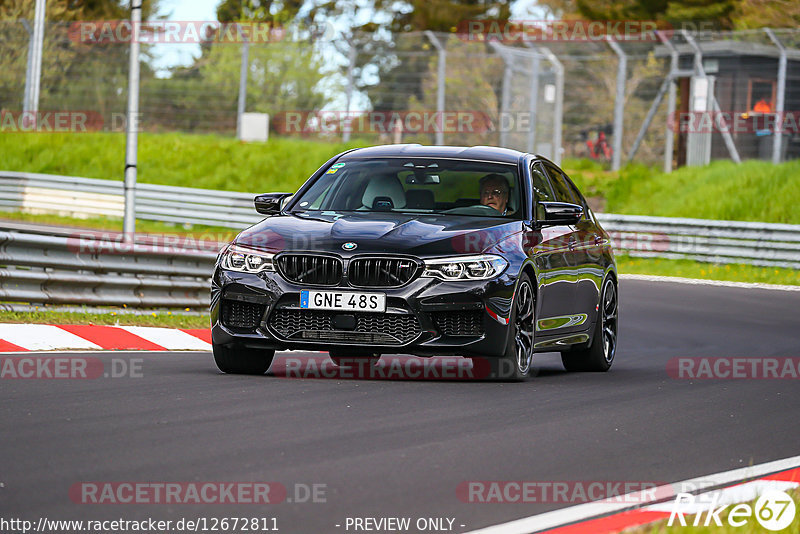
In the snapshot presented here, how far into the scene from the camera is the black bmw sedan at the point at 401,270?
30.8ft

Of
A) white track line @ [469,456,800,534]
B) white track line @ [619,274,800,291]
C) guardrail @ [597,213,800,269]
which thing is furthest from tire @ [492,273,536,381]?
guardrail @ [597,213,800,269]

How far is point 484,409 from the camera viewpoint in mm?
8477

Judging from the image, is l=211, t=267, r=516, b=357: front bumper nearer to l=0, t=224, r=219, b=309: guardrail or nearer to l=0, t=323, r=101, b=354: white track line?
l=0, t=323, r=101, b=354: white track line

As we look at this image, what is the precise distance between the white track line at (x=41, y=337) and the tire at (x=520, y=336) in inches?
144

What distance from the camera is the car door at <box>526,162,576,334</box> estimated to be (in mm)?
10398

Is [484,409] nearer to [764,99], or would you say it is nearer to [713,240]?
[713,240]

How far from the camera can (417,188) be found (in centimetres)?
1064

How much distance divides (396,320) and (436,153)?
6.86 ft

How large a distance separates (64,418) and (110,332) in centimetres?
544

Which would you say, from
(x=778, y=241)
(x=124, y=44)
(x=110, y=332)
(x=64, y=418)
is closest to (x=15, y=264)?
(x=110, y=332)

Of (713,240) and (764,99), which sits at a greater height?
(764,99)

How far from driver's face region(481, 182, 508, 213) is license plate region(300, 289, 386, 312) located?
159 centimetres

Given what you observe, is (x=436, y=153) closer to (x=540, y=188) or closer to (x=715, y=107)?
(x=540, y=188)

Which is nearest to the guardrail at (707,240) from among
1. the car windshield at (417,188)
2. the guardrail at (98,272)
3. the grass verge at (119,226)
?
the grass verge at (119,226)
